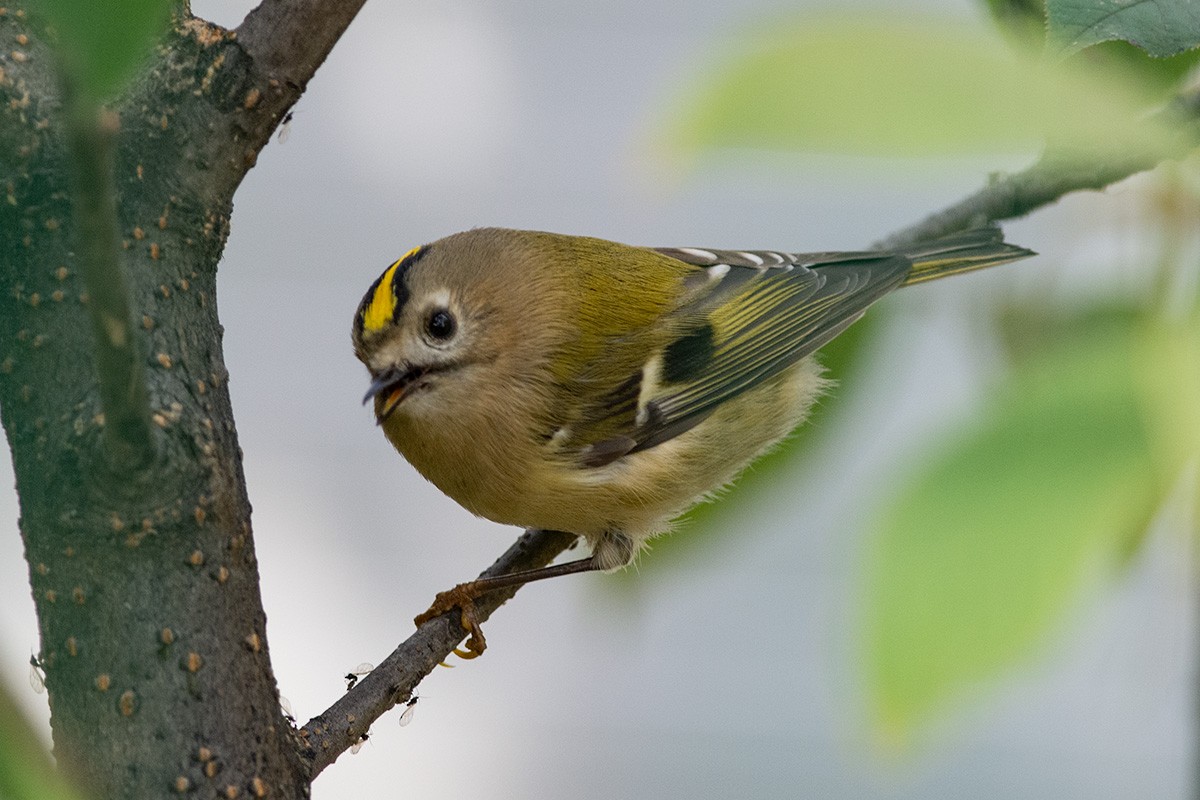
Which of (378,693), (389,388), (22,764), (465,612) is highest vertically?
(389,388)

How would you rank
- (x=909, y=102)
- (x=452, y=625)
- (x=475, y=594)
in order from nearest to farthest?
1. (x=909, y=102)
2. (x=452, y=625)
3. (x=475, y=594)

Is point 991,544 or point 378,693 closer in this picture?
point 991,544

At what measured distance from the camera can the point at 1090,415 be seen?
0.24m

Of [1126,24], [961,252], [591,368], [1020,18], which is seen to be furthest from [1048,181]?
[591,368]

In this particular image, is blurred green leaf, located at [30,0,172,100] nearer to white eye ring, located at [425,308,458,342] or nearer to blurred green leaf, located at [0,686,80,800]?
blurred green leaf, located at [0,686,80,800]

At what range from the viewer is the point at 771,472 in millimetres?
579

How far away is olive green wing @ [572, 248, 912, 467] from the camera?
1.12 meters

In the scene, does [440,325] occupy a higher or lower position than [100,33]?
higher

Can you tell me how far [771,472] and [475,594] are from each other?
0.44 meters

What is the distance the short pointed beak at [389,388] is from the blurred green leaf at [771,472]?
1.44ft

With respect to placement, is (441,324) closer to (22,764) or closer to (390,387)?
(390,387)

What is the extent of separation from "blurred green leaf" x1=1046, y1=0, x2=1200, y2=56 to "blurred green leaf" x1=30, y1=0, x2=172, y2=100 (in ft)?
0.80

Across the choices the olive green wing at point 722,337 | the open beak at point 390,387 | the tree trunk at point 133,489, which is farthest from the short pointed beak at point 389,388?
the tree trunk at point 133,489

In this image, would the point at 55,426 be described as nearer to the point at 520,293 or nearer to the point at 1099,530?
the point at 1099,530
